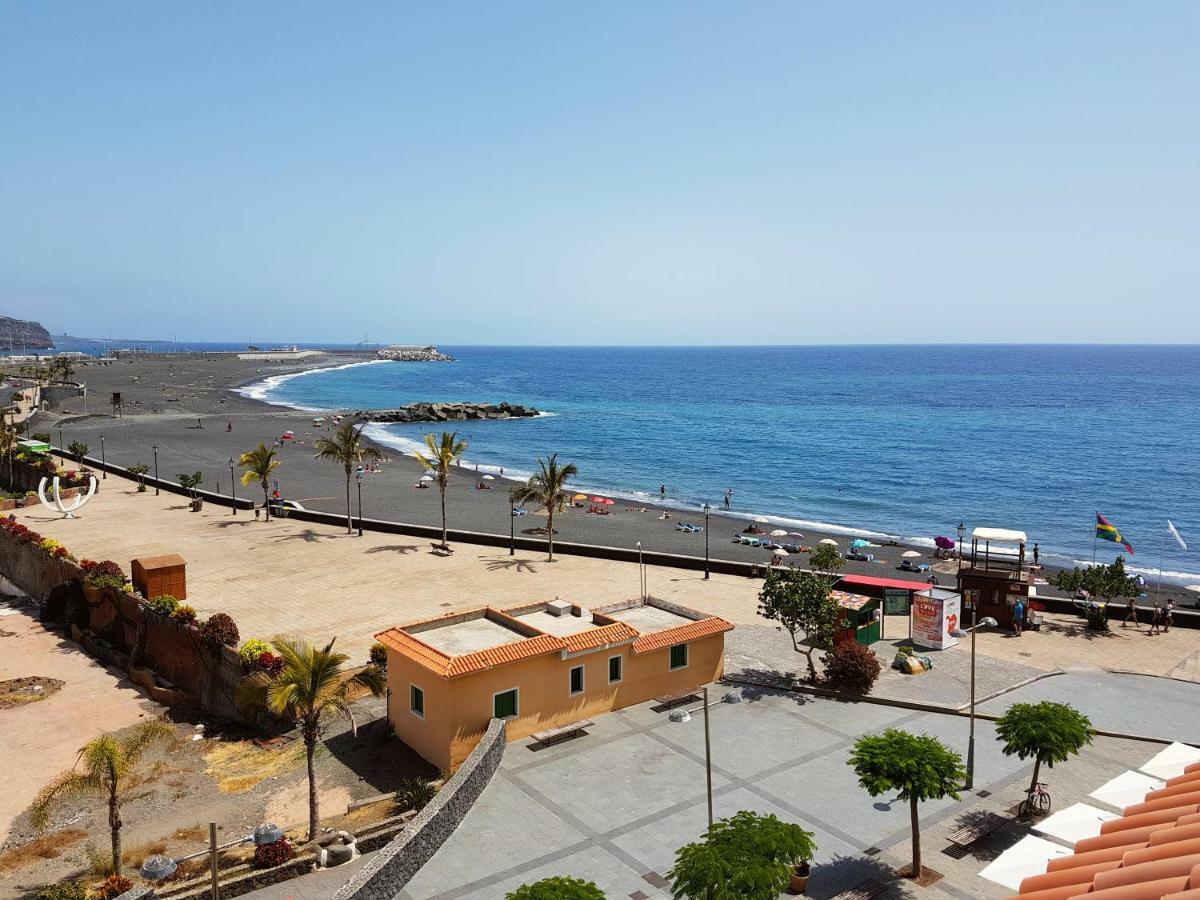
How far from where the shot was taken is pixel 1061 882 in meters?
5.87

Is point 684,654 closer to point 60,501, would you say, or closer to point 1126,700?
point 1126,700

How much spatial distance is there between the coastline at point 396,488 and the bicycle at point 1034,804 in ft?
86.4

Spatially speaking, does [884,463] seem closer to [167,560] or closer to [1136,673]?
[1136,673]

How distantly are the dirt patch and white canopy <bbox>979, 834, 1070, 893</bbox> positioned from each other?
28008 millimetres

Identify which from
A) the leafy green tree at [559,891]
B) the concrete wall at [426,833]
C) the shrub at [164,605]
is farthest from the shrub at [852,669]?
the shrub at [164,605]

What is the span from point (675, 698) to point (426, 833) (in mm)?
9120

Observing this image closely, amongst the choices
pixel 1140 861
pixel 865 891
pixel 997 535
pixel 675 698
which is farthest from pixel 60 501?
pixel 1140 861

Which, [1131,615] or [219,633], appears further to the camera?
[1131,615]

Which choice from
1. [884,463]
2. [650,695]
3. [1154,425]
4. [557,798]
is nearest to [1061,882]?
[557,798]

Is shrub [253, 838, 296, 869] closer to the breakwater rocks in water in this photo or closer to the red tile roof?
the red tile roof

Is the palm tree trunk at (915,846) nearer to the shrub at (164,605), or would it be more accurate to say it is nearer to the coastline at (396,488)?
the shrub at (164,605)

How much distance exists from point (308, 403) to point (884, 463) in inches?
3672

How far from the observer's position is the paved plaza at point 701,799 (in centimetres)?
1502

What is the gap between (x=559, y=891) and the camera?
11742mm
